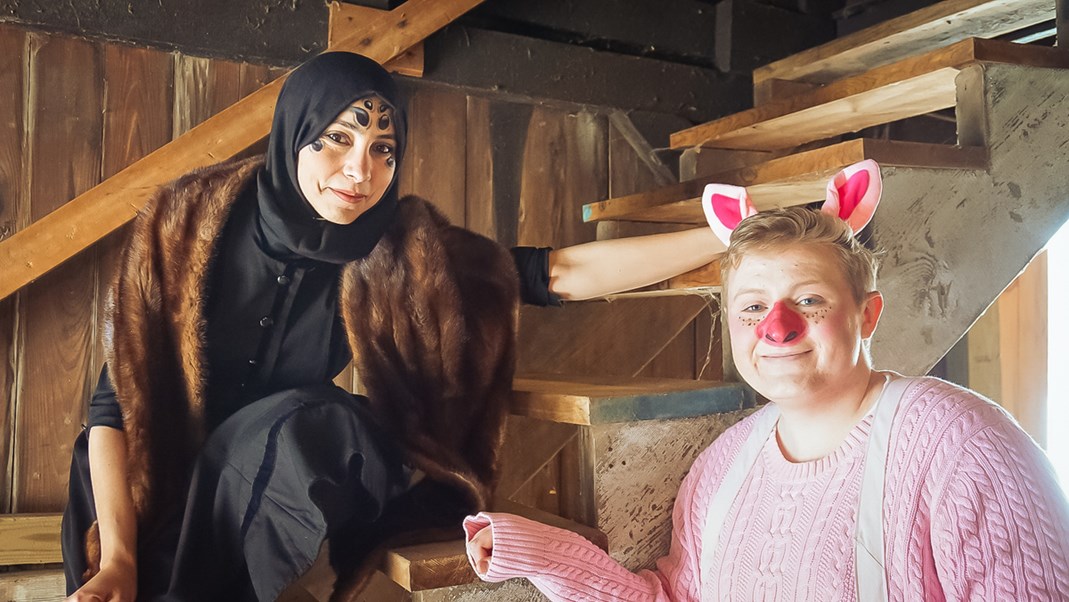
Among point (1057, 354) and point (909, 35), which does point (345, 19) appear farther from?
point (1057, 354)

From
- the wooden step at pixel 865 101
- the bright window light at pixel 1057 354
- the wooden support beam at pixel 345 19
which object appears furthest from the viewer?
the bright window light at pixel 1057 354

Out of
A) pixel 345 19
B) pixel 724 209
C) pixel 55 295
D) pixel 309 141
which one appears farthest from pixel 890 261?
pixel 55 295

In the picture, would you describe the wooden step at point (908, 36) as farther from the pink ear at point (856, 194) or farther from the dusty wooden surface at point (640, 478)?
the dusty wooden surface at point (640, 478)

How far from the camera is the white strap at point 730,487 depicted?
1319mm

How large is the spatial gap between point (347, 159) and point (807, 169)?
733 mm

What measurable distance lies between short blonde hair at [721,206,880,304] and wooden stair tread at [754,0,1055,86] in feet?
2.99

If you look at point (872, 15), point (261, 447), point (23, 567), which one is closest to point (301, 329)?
point (261, 447)

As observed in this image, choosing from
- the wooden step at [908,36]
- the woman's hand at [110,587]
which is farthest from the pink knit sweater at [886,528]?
the wooden step at [908,36]

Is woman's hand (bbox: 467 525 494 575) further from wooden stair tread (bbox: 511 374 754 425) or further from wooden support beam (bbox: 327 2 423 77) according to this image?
wooden support beam (bbox: 327 2 423 77)

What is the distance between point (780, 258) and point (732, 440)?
1.13ft

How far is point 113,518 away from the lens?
135 cm

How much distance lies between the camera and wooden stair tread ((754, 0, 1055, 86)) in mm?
1856

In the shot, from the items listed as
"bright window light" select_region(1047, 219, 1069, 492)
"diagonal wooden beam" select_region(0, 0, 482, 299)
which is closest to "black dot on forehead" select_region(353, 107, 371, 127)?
"diagonal wooden beam" select_region(0, 0, 482, 299)

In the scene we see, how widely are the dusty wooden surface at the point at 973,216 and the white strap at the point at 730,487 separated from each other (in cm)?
25
